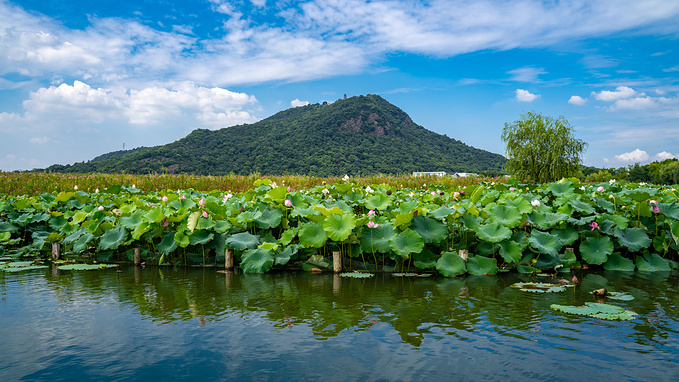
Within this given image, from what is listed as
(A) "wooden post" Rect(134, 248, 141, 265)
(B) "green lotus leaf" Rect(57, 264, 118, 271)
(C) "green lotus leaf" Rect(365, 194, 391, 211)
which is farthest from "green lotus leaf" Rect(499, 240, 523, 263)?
(B) "green lotus leaf" Rect(57, 264, 118, 271)

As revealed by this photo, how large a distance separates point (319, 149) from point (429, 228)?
182 feet

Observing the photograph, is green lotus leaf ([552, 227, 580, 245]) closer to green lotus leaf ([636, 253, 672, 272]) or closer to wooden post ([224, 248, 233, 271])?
green lotus leaf ([636, 253, 672, 272])

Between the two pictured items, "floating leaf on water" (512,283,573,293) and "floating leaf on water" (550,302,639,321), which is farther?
"floating leaf on water" (512,283,573,293)

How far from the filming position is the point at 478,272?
531 centimetres

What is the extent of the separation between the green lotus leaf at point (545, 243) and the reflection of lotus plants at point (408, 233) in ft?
0.05

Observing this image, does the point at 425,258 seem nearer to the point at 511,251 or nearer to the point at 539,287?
the point at 511,251

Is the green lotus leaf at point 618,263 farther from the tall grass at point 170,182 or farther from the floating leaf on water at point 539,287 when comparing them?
the tall grass at point 170,182

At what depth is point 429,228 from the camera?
5473 mm

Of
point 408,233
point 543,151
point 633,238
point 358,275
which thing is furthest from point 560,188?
point 543,151

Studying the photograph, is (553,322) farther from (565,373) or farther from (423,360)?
(423,360)

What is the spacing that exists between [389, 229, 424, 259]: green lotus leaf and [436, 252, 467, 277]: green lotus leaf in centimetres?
34

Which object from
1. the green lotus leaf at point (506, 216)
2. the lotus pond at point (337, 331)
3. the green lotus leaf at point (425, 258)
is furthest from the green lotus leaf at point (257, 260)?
the green lotus leaf at point (506, 216)

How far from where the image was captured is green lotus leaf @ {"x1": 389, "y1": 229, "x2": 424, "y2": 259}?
16.8 ft

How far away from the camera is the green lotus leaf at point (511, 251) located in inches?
207
